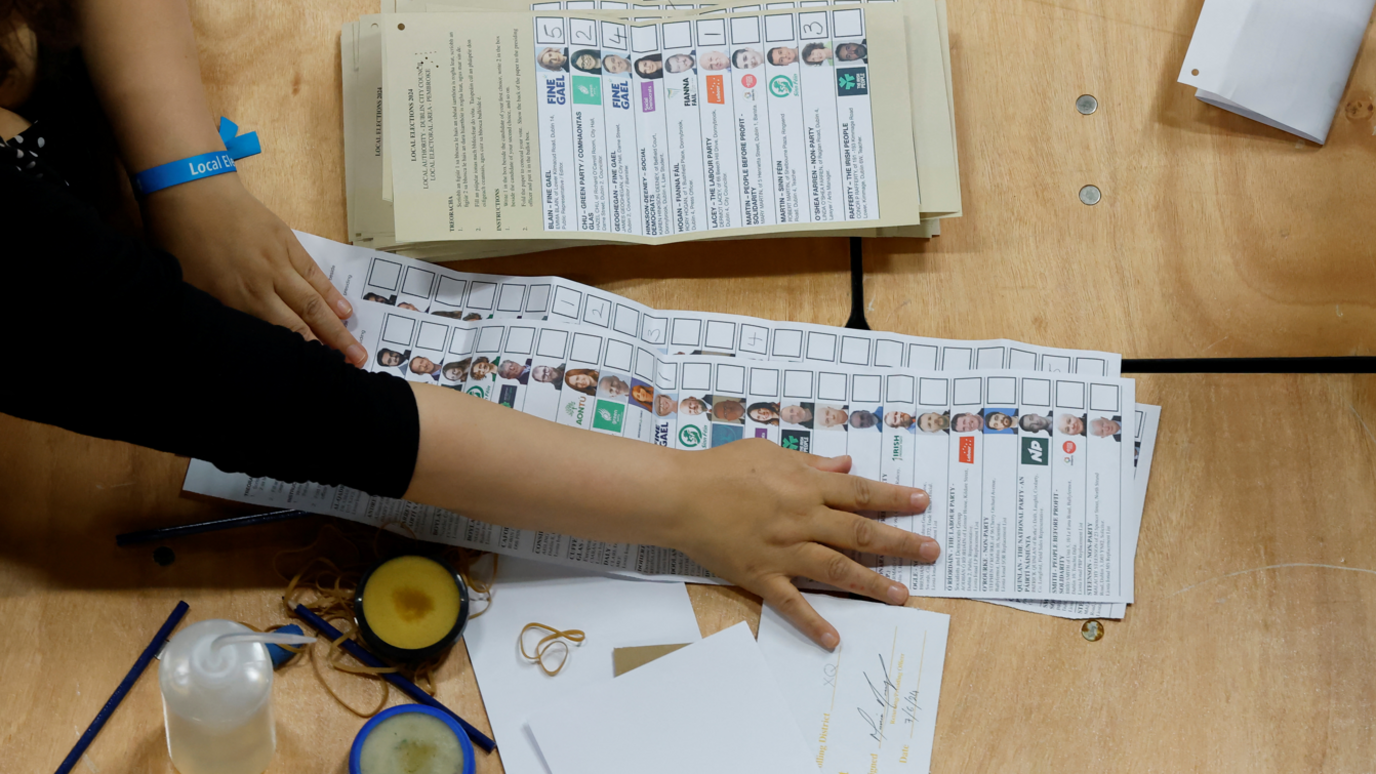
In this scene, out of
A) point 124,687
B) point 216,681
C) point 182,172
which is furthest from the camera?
point 182,172

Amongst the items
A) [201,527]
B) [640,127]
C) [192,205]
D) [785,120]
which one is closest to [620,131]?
[640,127]

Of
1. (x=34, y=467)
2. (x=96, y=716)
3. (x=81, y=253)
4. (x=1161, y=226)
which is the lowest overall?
(x=96, y=716)

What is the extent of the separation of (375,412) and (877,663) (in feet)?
1.33

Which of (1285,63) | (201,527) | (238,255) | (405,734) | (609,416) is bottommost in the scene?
(405,734)

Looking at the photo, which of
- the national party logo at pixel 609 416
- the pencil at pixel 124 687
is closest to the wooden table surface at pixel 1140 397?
the pencil at pixel 124 687

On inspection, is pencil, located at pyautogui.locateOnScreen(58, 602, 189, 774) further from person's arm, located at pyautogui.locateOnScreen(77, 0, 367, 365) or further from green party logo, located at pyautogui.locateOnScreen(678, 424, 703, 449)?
green party logo, located at pyautogui.locateOnScreen(678, 424, 703, 449)

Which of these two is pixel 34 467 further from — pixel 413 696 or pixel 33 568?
pixel 413 696

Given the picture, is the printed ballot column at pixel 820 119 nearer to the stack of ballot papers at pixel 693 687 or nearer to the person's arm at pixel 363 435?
the person's arm at pixel 363 435

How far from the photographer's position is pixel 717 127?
0.84 metres

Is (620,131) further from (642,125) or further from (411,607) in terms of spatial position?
(411,607)

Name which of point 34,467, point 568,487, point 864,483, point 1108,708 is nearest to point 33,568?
point 34,467

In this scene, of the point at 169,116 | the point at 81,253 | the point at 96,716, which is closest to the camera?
the point at 81,253

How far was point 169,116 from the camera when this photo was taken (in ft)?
2.58
